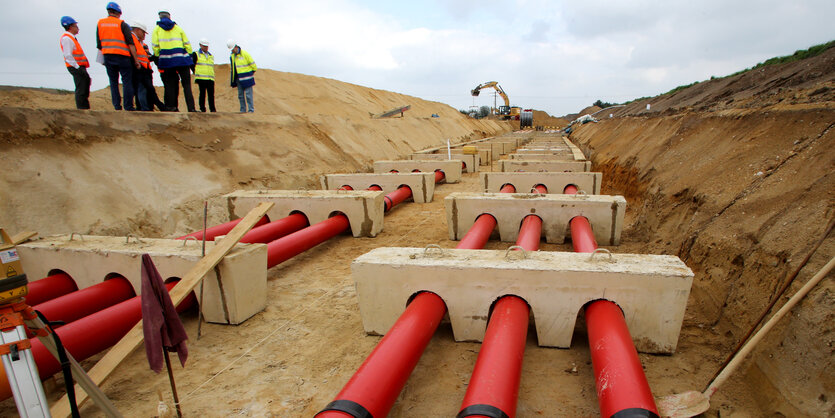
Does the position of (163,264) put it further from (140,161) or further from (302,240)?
(140,161)

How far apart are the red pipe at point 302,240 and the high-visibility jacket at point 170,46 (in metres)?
5.13

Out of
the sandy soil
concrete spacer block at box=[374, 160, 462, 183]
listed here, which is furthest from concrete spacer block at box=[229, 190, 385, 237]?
concrete spacer block at box=[374, 160, 462, 183]

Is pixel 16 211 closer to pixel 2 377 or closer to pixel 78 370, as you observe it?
pixel 2 377

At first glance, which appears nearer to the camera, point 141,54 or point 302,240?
point 302,240

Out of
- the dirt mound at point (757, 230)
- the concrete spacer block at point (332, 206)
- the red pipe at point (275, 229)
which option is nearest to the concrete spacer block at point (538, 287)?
the dirt mound at point (757, 230)

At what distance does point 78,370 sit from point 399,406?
149 centimetres

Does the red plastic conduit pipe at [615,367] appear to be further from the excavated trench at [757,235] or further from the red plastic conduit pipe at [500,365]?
the excavated trench at [757,235]

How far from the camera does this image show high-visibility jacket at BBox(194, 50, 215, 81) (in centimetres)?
862

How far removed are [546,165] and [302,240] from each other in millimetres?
5572

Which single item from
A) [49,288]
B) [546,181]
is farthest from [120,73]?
[546,181]

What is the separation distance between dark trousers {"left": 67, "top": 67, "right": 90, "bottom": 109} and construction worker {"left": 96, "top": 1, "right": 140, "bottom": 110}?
1.08ft

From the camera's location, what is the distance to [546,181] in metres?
7.05

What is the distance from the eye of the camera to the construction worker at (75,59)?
6430mm

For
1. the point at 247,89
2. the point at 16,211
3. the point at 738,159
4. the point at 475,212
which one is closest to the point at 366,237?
the point at 475,212
